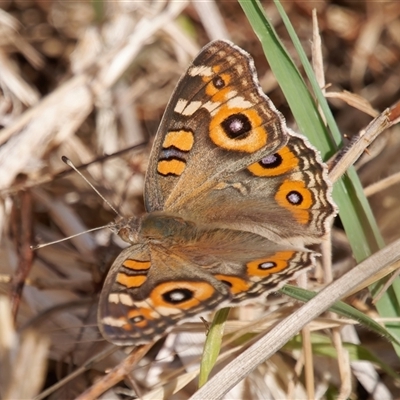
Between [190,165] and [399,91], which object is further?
[399,91]

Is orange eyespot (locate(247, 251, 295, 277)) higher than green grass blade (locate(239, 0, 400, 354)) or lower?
lower

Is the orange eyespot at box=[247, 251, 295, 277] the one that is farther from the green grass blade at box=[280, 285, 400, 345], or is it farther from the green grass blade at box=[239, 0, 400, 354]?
the green grass blade at box=[239, 0, 400, 354]

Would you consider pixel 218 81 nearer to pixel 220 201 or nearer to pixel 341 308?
pixel 220 201

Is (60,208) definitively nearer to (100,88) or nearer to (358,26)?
(100,88)

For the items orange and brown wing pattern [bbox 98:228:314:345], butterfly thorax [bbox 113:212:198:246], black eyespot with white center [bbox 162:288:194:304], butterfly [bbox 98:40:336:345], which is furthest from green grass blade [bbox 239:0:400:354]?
black eyespot with white center [bbox 162:288:194:304]

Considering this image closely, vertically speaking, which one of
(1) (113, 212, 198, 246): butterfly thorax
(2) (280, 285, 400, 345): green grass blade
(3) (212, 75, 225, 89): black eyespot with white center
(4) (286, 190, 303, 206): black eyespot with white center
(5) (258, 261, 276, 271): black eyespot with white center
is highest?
(3) (212, 75, 225, 89): black eyespot with white center

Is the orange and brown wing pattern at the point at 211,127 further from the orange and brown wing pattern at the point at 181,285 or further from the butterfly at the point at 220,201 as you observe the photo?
the orange and brown wing pattern at the point at 181,285

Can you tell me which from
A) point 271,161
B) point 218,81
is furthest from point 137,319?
point 218,81

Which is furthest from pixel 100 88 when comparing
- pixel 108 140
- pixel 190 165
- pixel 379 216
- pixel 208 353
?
pixel 208 353
